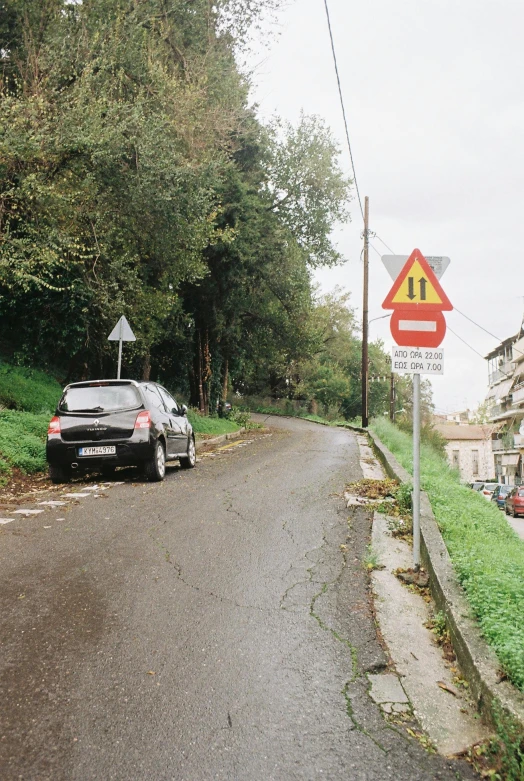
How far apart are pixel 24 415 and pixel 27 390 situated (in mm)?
2681

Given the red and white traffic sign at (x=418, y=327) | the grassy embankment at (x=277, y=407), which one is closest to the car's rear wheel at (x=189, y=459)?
the red and white traffic sign at (x=418, y=327)

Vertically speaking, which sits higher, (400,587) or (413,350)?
(413,350)

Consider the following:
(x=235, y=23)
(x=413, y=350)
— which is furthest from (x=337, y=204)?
(x=413, y=350)

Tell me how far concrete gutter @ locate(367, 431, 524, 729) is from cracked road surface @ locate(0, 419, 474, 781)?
A: 385 millimetres

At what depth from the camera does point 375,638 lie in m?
4.02

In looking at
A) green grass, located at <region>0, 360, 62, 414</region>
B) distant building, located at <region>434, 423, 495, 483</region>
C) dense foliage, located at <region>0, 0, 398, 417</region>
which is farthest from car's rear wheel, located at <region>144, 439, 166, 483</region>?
distant building, located at <region>434, 423, 495, 483</region>

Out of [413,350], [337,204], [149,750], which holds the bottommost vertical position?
[149,750]

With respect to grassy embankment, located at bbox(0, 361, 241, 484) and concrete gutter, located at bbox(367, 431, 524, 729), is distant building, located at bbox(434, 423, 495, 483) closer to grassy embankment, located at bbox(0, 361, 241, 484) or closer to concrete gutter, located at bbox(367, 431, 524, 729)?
grassy embankment, located at bbox(0, 361, 241, 484)

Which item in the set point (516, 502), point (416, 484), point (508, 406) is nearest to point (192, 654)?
point (416, 484)

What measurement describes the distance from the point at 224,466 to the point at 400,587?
797cm

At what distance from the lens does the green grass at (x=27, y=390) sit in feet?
49.1

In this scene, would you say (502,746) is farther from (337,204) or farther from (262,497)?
(337,204)

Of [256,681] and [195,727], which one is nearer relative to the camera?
[195,727]

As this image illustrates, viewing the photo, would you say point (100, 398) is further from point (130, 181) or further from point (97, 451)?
point (130, 181)
